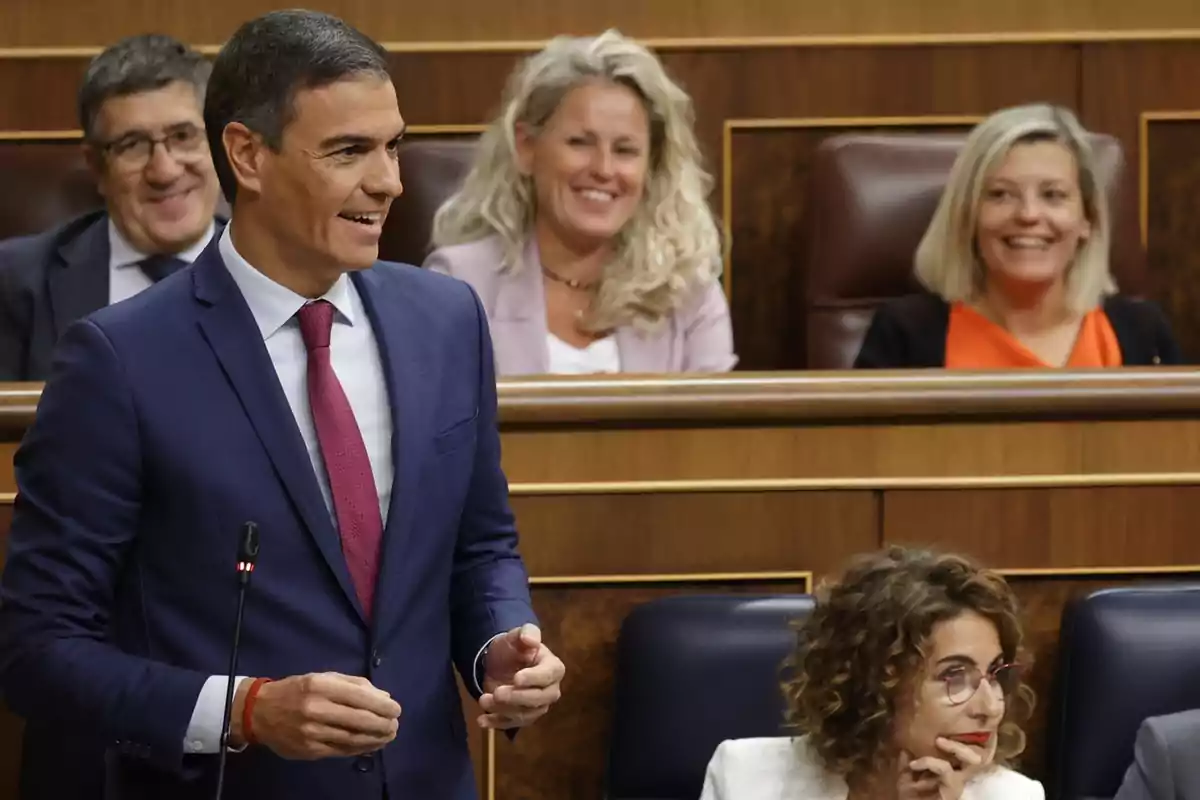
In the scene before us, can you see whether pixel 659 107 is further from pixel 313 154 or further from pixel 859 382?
pixel 313 154

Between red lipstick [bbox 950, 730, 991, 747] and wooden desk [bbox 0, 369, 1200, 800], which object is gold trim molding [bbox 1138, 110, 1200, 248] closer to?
wooden desk [bbox 0, 369, 1200, 800]

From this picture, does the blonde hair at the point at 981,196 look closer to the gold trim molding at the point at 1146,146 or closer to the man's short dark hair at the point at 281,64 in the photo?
the gold trim molding at the point at 1146,146

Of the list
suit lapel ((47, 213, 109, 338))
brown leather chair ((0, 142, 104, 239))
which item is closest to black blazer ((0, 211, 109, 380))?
suit lapel ((47, 213, 109, 338))

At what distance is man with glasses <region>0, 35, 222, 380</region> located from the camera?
1.49m

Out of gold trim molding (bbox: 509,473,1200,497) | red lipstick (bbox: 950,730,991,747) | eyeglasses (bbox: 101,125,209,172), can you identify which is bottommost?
red lipstick (bbox: 950,730,991,747)

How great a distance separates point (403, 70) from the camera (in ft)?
5.84

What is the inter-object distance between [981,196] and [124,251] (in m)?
0.68

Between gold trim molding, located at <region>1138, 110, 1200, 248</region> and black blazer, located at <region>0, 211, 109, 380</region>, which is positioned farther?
gold trim molding, located at <region>1138, 110, 1200, 248</region>

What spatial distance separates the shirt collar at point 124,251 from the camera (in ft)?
4.97

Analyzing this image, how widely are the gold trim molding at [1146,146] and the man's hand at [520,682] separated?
1.18 meters

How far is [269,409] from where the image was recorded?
78 cm

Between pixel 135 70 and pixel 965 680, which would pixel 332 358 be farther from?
pixel 135 70

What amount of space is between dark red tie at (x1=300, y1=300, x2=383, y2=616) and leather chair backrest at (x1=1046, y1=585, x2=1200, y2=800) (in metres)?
0.48

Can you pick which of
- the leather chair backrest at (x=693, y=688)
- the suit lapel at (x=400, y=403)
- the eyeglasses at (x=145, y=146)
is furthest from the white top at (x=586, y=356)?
the suit lapel at (x=400, y=403)
